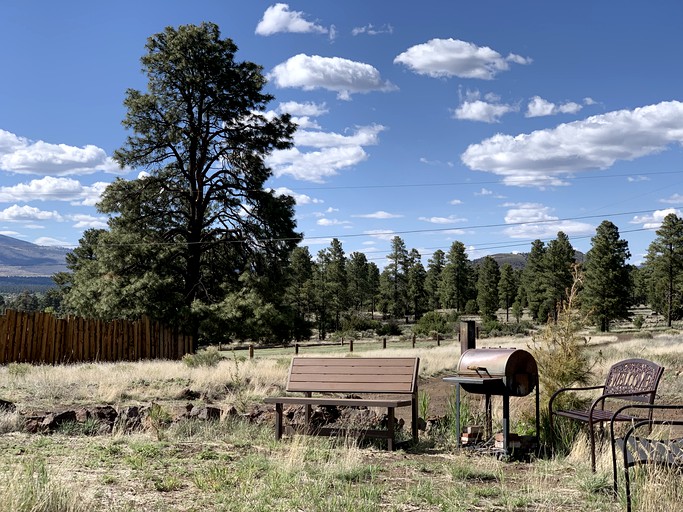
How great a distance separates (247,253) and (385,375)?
23.5m

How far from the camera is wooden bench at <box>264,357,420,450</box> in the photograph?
26.5ft

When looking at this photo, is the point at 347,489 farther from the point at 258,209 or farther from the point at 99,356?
the point at 258,209

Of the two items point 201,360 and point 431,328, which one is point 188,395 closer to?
point 201,360

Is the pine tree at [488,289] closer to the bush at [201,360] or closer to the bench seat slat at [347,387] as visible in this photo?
the bush at [201,360]

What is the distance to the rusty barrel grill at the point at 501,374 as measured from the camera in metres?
7.42

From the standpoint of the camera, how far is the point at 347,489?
17.3 ft

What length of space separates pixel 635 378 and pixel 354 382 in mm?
3404

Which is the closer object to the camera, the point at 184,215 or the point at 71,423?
the point at 71,423

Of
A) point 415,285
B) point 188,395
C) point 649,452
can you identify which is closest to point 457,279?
point 415,285

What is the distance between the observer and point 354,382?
8602mm

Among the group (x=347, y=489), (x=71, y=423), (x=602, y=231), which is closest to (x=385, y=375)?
(x=347, y=489)

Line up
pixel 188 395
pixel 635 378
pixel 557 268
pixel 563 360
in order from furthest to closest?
1. pixel 557 268
2. pixel 188 395
3. pixel 563 360
4. pixel 635 378

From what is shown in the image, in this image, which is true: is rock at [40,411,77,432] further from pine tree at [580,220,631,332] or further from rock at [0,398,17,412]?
pine tree at [580,220,631,332]

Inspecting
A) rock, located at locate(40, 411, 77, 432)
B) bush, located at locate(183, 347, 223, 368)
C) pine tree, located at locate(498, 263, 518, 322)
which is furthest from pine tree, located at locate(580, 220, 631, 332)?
rock, located at locate(40, 411, 77, 432)
